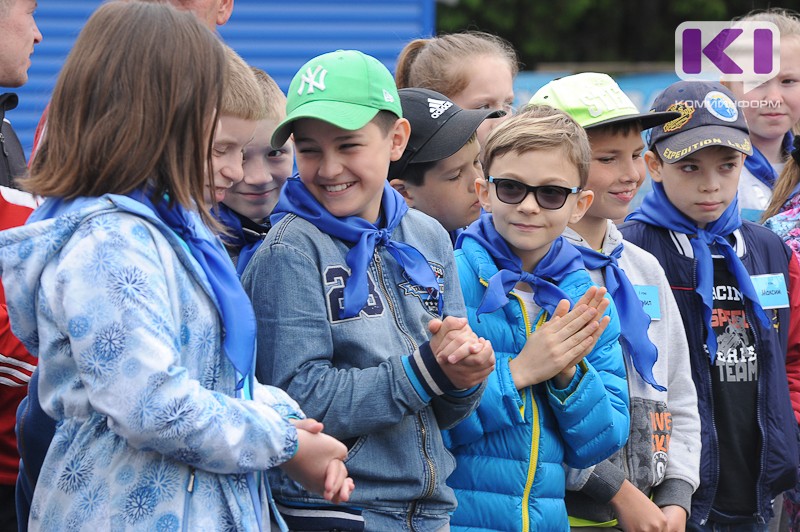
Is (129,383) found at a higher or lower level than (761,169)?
higher

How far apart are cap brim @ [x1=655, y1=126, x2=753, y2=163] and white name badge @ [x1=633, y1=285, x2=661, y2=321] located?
59cm

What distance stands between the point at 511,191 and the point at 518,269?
244 mm

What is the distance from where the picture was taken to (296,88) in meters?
2.73

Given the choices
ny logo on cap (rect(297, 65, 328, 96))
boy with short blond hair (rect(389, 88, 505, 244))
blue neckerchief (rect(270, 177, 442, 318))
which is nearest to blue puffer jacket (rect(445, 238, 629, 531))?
blue neckerchief (rect(270, 177, 442, 318))

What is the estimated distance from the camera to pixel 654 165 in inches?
156

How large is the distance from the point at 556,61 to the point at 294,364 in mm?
16211

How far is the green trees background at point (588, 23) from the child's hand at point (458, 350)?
14760mm

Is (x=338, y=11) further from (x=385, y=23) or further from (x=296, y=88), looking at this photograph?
(x=296, y=88)

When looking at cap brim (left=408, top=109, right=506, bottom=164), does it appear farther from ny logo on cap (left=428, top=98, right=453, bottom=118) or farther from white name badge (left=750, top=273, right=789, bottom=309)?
white name badge (left=750, top=273, right=789, bottom=309)

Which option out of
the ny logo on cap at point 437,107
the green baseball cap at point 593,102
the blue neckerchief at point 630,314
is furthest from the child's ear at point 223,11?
the blue neckerchief at point 630,314

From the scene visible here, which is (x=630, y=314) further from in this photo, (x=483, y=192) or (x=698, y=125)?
(x=698, y=125)

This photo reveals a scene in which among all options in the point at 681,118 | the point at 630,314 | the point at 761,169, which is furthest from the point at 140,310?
the point at 761,169

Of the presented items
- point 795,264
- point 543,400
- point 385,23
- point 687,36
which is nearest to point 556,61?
point 385,23

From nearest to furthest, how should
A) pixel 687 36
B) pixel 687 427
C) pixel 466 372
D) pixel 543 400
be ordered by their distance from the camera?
pixel 466 372 → pixel 543 400 → pixel 687 427 → pixel 687 36
